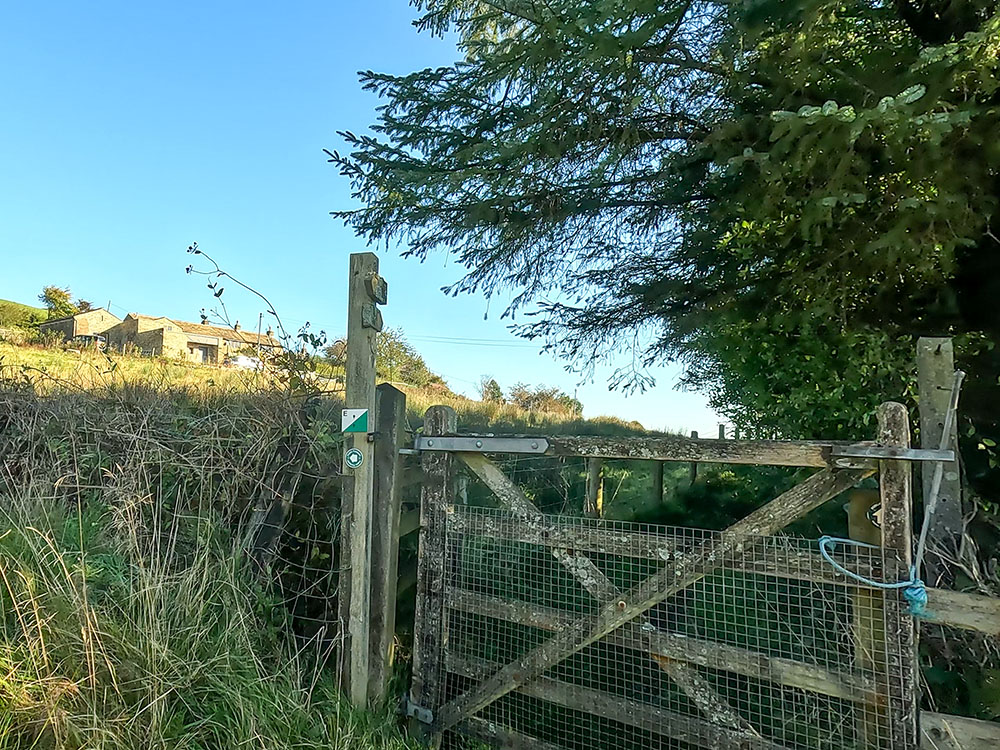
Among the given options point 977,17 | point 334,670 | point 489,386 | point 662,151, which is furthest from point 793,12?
point 489,386

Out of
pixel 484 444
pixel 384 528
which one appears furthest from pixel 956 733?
pixel 384 528

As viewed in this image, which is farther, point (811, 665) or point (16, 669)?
point (16, 669)

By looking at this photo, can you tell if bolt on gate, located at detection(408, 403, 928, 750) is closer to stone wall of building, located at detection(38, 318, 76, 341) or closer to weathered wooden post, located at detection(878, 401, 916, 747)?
weathered wooden post, located at detection(878, 401, 916, 747)

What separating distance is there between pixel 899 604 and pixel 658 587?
0.81m

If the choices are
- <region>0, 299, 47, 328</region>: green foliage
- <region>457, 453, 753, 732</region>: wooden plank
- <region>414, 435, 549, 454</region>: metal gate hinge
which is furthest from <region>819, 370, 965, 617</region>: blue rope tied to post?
<region>0, 299, 47, 328</region>: green foliage

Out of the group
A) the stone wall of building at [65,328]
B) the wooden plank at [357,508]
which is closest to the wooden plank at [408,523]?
the wooden plank at [357,508]

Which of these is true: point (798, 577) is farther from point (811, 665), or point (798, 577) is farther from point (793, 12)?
point (793, 12)

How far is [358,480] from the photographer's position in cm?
269

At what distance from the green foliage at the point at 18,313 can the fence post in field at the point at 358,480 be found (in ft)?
92.2

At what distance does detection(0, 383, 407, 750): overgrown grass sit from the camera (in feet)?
7.00

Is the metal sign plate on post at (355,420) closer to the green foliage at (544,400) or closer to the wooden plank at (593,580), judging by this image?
the wooden plank at (593,580)

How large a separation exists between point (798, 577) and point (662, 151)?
4446 millimetres

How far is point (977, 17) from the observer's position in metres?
3.43

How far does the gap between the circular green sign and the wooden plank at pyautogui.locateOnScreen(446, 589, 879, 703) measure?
0.79m
